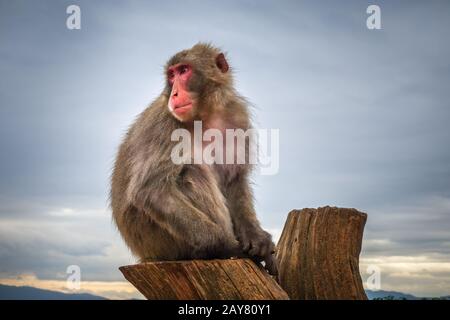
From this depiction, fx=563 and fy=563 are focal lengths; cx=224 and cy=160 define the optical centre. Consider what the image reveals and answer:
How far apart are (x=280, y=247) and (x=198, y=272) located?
172cm

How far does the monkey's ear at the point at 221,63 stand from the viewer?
759 cm

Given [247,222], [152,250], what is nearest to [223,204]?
[247,222]

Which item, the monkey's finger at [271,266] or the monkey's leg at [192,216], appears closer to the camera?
the monkey's leg at [192,216]

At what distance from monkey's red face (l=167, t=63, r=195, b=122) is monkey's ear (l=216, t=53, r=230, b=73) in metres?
0.51

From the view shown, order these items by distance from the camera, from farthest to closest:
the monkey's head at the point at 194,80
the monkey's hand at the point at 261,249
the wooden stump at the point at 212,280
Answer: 1. the monkey's head at the point at 194,80
2. the monkey's hand at the point at 261,249
3. the wooden stump at the point at 212,280

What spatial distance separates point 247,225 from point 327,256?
106cm

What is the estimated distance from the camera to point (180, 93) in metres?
7.00

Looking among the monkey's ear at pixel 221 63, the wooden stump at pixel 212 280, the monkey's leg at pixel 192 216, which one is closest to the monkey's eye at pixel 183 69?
the monkey's ear at pixel 221 63

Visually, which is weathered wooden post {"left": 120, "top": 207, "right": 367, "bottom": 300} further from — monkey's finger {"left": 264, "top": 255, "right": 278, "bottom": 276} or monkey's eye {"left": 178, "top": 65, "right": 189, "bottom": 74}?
monkey's eye {"left": 178, "top": 65, "right": 189, "bottom": 74}

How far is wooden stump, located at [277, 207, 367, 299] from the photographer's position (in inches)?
267

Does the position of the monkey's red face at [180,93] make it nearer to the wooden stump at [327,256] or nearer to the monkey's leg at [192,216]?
the monkey's leg at [192,216]

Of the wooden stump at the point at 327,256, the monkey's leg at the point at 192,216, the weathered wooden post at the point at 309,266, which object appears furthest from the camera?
the wooden stump at the point at 327,256

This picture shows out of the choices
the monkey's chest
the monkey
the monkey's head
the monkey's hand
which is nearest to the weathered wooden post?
the monkey's hand
